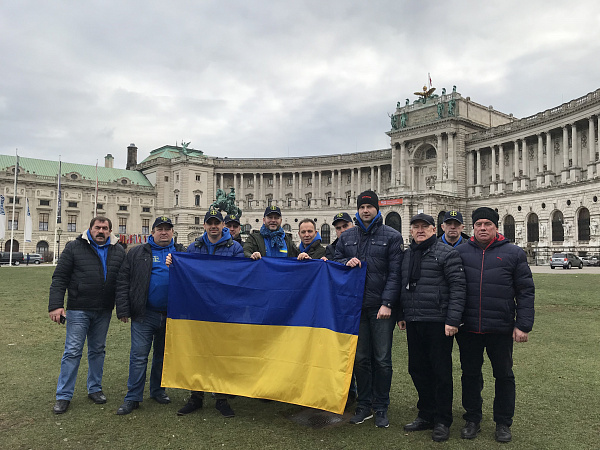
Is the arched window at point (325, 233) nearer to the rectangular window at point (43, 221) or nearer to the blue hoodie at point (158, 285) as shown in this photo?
the rectangular window at point (43, 221)

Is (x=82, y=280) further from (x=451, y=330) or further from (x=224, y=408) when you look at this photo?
(x=451, y=330)

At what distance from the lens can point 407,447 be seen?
18.6 ft

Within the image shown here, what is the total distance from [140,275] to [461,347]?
4894mm

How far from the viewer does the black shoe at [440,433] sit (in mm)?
5875

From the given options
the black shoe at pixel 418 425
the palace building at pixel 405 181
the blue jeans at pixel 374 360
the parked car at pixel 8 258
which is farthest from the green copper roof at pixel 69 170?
the black shoe at pixel 418 425

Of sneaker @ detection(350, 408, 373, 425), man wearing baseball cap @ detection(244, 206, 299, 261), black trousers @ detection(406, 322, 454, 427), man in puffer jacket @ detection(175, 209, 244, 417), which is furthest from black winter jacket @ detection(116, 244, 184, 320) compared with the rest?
black trousers @ detection(406, 322, 454, 427)

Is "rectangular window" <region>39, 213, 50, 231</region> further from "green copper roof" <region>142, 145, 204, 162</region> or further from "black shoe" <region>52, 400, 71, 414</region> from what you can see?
"black shoe" <region>52, 400, 71, 414</region>

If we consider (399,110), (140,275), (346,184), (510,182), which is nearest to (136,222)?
(346,184)

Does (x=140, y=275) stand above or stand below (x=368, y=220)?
below

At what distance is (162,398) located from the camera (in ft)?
23.9

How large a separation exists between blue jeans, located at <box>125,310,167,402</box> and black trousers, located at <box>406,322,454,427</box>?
12.9 feet

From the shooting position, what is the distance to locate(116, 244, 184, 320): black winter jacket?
7188 millimetres

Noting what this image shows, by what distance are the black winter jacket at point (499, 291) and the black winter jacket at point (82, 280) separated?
543 cm

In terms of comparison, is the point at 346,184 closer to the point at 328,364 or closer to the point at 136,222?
the point at 136,222
